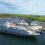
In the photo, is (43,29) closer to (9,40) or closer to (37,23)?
(37,23)

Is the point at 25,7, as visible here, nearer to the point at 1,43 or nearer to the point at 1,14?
the point at 1,14

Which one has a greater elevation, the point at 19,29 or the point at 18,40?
the point at 19,29

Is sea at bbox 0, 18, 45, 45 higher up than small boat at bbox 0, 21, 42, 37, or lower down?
lower down

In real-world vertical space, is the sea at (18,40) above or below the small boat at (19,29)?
below

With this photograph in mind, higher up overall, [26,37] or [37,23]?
[37,23]

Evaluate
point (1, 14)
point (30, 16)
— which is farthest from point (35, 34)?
point (1, 14)

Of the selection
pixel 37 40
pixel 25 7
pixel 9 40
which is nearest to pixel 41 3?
pixel 25 7

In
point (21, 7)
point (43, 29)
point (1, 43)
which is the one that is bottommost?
point (1, 43)
